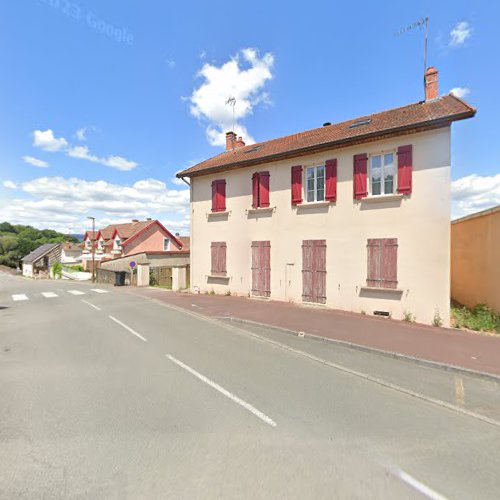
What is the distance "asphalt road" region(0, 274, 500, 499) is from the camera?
259 centimetres

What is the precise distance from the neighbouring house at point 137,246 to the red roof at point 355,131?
588 inches

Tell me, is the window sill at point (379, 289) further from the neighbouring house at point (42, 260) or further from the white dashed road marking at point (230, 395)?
the neighbouring house at point (42, 260)

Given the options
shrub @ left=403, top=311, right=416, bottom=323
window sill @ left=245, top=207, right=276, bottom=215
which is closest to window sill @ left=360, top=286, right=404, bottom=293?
shrub @ left=403, top=311, right=416, bottom=323

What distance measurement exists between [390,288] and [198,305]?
7.41 metres

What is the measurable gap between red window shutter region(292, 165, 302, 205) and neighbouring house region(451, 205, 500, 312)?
6.43 m

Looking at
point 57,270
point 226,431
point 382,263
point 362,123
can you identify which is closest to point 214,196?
point 362,123

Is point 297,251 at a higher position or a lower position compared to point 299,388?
higher

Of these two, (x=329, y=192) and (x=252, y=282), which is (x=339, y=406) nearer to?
(x=329, y=192)

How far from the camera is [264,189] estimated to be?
1255 cm

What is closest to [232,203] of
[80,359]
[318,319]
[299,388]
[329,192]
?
[329,192]

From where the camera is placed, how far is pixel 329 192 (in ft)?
35.4

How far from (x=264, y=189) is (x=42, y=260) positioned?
5420cm

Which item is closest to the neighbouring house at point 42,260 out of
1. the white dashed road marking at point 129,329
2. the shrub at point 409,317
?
the white dashed road marking at point 129,329

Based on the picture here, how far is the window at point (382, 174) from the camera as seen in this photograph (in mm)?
9658
